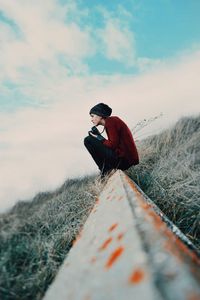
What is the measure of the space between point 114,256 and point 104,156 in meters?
3.72

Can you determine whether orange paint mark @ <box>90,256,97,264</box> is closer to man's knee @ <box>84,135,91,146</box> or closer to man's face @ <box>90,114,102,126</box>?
man's knee @ <box>84,135,91,146</box>

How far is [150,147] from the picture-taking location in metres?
5.83

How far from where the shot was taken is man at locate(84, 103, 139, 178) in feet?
15.2

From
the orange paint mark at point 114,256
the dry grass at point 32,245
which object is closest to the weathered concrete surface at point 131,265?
the orange paint mark at point 114,256

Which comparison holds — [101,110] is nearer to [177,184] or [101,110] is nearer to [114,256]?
[177,184]

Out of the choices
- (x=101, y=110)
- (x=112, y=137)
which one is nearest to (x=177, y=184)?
(x=112, y=137)

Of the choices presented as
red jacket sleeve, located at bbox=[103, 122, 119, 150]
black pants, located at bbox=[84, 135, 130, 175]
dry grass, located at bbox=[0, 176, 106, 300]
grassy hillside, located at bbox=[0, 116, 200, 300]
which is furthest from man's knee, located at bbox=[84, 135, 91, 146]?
dry grass, located at bbox=[0, 176, 106, 300]

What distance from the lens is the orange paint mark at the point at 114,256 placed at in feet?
3.18

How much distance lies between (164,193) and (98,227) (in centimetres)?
193

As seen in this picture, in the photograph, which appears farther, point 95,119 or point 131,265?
point 95,119

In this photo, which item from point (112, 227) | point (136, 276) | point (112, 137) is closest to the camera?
point (136, 276)

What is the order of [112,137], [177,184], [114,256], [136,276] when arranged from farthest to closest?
1. [112,137]
2. [177,184]
3. [114,256]
4. [136,276]

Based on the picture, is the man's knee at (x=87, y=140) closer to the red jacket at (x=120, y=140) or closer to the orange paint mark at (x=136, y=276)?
the red jacket at (x=120, y=140)

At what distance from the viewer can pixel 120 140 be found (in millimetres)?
4766
